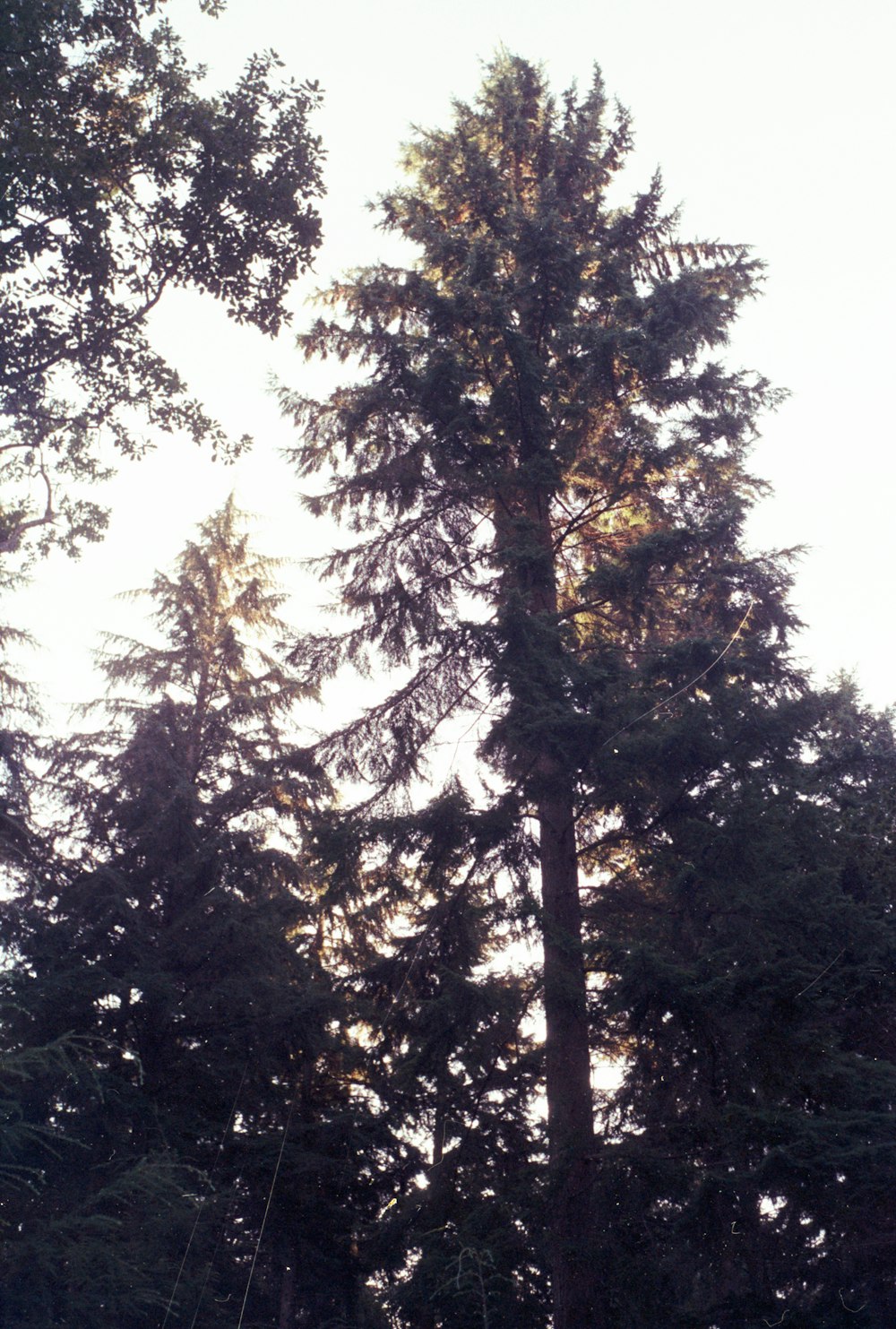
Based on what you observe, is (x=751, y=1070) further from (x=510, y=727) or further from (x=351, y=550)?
(x=351, y=550)

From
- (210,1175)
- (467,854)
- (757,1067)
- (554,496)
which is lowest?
(210,1175)

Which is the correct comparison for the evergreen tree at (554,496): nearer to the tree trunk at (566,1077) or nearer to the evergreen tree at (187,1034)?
the tree trunk at (566,1077)

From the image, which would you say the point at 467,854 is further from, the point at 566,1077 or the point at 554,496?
the point at 554,496

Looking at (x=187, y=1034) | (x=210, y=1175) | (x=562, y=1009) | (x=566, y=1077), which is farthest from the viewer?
(x=187, y=1034)

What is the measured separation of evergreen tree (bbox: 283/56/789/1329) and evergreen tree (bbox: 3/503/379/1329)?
294cm

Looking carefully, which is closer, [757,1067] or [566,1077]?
[757,1067]

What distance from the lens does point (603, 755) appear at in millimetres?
9383

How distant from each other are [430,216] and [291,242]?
4415 millimetres

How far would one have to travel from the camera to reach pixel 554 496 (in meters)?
13.3

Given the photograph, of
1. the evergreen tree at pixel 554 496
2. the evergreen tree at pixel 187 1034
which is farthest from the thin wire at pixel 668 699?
the evergreen tree at pixel 187 1034

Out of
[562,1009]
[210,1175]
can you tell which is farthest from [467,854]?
[210,1175]

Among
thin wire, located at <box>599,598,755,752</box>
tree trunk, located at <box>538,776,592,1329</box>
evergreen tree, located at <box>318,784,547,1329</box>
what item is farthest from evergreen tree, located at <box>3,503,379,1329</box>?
thin wire, located at <box>599,598,755,752</box>

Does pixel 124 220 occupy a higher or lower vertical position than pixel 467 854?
higher

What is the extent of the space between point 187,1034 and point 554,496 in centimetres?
859
